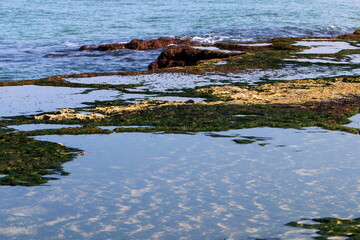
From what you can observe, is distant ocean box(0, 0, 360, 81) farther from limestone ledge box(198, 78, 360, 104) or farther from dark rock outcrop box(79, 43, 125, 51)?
limestone ledge box(198, 78, 360, 104)

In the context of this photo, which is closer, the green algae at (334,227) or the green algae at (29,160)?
the green algae at (334,227)

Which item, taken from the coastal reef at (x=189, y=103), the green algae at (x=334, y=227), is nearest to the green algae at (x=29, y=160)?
the coastal reef at (x=189, y=103)

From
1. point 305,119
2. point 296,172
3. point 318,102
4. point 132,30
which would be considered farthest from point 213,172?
point 132,30

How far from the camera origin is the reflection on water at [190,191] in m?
5.21

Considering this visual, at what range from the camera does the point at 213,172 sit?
6785 millimetres

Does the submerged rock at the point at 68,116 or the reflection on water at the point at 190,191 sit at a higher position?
the submerged rock at the point at 68,116

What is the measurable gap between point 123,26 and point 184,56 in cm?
2511

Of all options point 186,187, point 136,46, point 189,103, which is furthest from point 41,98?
point 136,46

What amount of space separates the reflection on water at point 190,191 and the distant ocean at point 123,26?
15.5 m

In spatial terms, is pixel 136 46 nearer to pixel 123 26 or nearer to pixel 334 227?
pixel 123 26

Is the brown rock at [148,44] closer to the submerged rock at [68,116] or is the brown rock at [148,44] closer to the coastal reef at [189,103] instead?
the coastal reef at [189,103]

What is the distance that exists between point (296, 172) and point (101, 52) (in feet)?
75.6

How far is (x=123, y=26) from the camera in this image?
146 feet

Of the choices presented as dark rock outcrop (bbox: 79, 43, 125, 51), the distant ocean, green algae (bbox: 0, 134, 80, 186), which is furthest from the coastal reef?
dark rock outcrop (bbox: 79, 43, 125, 51)
